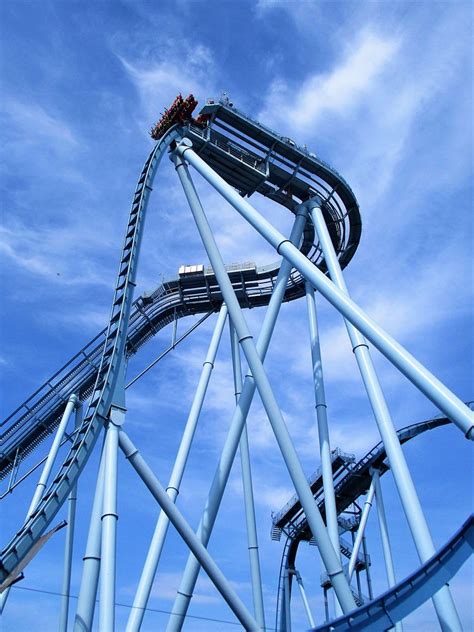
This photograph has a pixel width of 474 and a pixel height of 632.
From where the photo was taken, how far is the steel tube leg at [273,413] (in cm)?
1022

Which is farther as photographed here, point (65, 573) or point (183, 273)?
point (183, 273)

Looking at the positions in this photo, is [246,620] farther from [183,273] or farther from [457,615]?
[183,273]

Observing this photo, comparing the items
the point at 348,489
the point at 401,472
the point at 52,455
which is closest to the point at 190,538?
the point at 401,472

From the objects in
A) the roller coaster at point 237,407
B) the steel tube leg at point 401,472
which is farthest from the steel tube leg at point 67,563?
the steel tube leg at point 401,472

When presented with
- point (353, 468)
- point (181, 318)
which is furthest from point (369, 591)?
point (181, 318)

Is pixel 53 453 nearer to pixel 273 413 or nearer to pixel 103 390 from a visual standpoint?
pixel 103 390

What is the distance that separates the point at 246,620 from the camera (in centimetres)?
1030

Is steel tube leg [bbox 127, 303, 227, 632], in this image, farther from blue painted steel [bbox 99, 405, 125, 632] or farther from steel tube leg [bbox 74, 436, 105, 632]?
blue painted steel [bbox 99, 405, 125, 632]

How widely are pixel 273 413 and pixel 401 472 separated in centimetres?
264

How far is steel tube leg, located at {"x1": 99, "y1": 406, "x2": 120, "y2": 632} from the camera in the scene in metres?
8.86

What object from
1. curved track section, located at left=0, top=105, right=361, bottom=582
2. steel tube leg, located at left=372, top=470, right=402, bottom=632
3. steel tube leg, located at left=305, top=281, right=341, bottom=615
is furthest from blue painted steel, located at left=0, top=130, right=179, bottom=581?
steel tube leg, located at left=372, top=470, right=402, bottom=632

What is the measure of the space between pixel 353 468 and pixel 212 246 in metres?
11.5

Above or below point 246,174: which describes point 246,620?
below

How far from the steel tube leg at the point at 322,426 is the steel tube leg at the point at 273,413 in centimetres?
229
